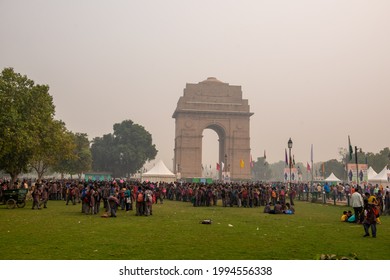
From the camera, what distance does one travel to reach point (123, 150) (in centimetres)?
7725

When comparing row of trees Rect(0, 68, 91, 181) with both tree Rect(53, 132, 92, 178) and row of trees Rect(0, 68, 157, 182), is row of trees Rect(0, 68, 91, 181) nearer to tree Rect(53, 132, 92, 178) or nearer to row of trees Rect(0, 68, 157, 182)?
row of trees Rect(0, 68, 157, 182)

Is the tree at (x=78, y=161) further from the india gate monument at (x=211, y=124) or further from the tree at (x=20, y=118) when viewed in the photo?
the tree at (x=20, y=118)

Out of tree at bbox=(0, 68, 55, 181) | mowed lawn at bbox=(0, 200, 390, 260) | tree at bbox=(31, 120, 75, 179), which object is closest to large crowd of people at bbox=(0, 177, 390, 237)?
mowed lawn at bbox=(0, 200, 390, 260)

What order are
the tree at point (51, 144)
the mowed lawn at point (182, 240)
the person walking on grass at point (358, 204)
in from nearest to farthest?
the mowed lawn at point (182, 240), the person walking on grass at point (358, 204), the tree at point (51, 144)

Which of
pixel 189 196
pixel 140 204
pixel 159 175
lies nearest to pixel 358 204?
pixel 140 204

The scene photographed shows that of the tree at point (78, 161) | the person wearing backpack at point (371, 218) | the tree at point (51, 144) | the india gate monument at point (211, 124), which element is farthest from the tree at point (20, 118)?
the india gate monument at point (211, 124)

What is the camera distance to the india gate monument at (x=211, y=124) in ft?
239

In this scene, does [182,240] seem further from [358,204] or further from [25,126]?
[25,126]

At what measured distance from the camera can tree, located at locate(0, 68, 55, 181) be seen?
82.0 feet

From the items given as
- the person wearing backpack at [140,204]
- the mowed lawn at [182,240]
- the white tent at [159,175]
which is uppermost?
the white tent at [159,175]

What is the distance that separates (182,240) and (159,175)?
113ft

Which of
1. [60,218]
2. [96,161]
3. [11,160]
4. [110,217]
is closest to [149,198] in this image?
[110,217]

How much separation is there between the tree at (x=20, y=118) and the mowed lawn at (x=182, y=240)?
12.1 metres
